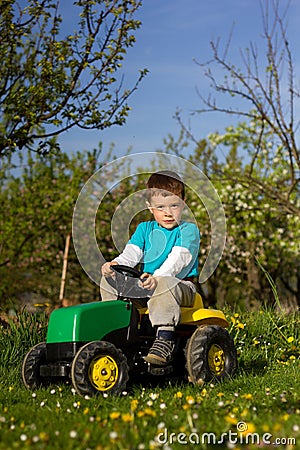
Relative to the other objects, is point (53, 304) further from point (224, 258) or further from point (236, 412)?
point (236, 412)

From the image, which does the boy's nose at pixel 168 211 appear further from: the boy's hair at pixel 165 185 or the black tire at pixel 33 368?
the black tire at pixel 33 368

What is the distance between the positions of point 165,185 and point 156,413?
2085mm

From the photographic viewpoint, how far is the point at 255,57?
10148 millimetres

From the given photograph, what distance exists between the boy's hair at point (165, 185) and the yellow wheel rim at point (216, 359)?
1.20 metres

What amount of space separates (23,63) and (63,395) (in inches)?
203

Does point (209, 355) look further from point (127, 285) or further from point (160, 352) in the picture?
point (127, 285)

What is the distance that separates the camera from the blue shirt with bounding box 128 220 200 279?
195 inches

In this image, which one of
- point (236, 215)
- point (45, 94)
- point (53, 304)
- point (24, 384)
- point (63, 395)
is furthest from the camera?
point (53, 304)

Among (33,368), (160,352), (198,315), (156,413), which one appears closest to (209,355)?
(198,315)

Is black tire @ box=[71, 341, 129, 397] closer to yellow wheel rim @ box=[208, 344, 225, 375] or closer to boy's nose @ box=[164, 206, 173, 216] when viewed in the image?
yellow wheel rim @ box=[208, 344, 225, 375]

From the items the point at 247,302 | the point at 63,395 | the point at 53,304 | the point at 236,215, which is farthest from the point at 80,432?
the point at 247,302

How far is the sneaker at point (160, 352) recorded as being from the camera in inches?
178

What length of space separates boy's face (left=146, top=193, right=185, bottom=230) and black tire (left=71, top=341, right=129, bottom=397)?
3.79ft

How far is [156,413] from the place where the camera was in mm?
3512
